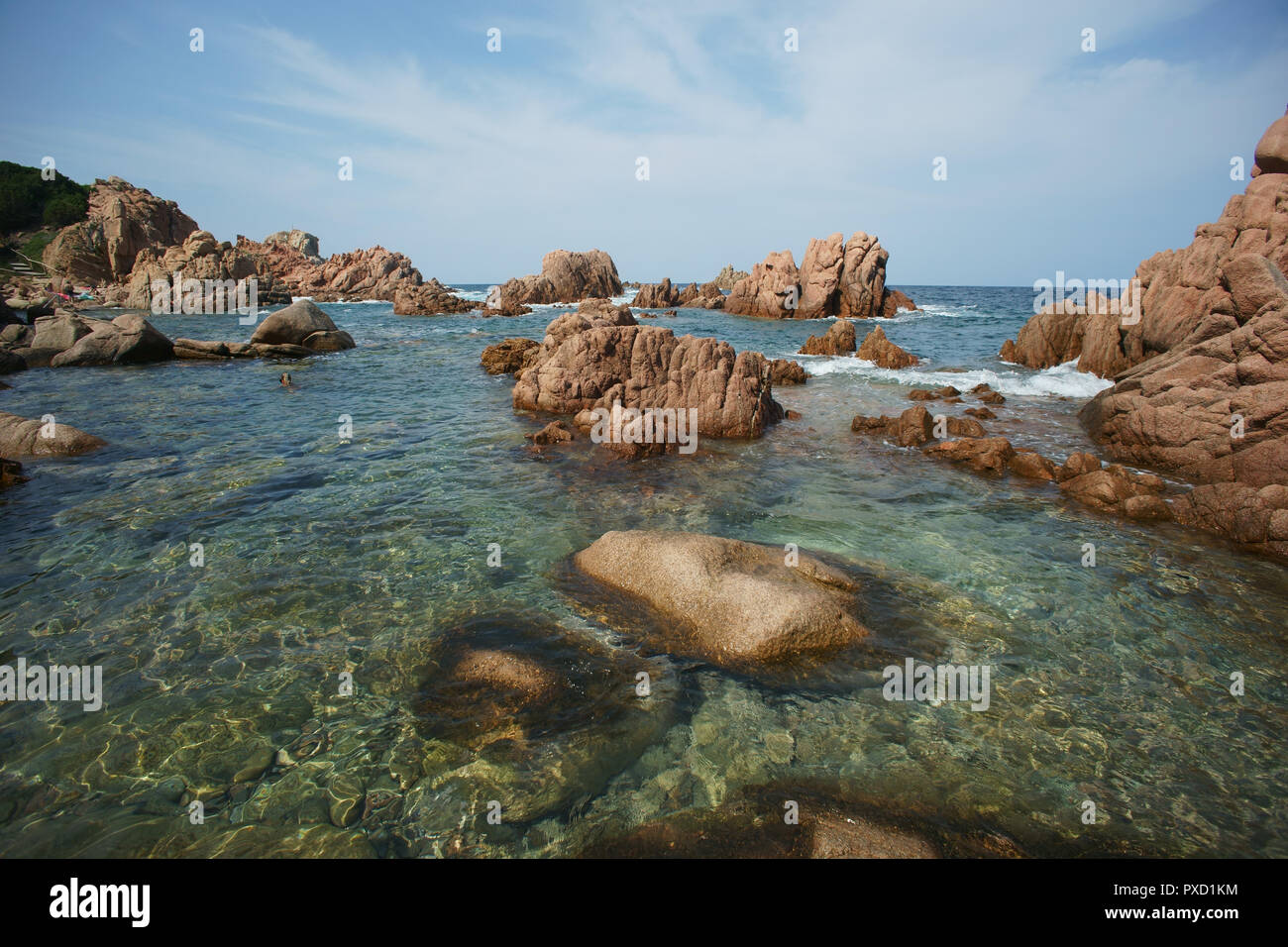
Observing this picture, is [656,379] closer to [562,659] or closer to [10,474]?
[562,659]

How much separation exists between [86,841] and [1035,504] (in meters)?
15.0

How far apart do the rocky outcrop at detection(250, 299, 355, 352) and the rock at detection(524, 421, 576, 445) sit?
2658 cm

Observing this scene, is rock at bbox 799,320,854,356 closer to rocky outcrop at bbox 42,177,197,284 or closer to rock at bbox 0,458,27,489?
rock at bbox 0,458,27,489

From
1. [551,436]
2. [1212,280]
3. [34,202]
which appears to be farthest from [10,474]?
[34,202]

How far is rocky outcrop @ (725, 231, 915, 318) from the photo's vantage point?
210 feet

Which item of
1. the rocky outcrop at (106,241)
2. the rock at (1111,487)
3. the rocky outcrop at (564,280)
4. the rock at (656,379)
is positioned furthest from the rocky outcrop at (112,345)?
the rocky outcrop at (106,241)

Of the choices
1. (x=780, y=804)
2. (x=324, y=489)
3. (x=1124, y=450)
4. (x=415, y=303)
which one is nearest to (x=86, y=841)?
(x=780, y=804)

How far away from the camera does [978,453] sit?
15.0 metres

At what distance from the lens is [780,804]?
4891 millimetres

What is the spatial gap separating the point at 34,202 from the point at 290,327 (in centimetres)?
8681

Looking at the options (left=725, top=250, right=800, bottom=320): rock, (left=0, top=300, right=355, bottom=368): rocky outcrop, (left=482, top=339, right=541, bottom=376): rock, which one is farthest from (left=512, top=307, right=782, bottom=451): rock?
(left=725, top=250, right=800, bottom=320): rock

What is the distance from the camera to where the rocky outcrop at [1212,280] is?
604 inches
